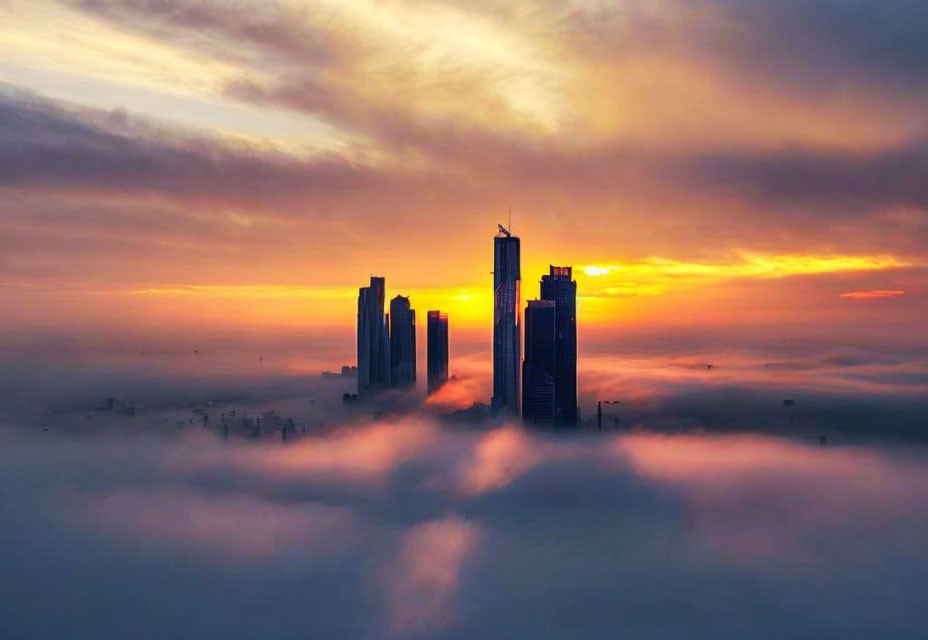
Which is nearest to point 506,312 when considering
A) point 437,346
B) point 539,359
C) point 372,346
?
point 539,359

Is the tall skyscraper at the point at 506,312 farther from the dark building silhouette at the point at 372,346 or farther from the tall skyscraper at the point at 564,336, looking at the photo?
the dark building silhouette at the point at 372,346

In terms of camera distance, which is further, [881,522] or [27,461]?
[27,461]

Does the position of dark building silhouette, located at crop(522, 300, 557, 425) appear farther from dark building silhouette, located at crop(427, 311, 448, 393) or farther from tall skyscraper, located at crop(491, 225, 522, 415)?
dark building silhouette, located at crop(427, 311, 448, 393)

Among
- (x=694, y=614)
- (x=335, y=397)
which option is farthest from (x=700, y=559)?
(x=335, y=397)

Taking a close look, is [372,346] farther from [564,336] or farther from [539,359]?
[564,336]

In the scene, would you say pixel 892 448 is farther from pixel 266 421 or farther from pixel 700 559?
pixel 266 421

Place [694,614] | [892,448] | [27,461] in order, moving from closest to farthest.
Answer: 1. [694,614]
2. [27,461]
3. [892,448]

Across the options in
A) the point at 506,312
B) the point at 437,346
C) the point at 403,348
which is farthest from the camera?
the point at 437,346

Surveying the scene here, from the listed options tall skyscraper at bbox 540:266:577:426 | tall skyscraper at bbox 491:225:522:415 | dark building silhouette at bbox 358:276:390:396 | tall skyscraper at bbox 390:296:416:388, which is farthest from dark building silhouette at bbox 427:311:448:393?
tall skyscraper at bbox 540:266:577:426
